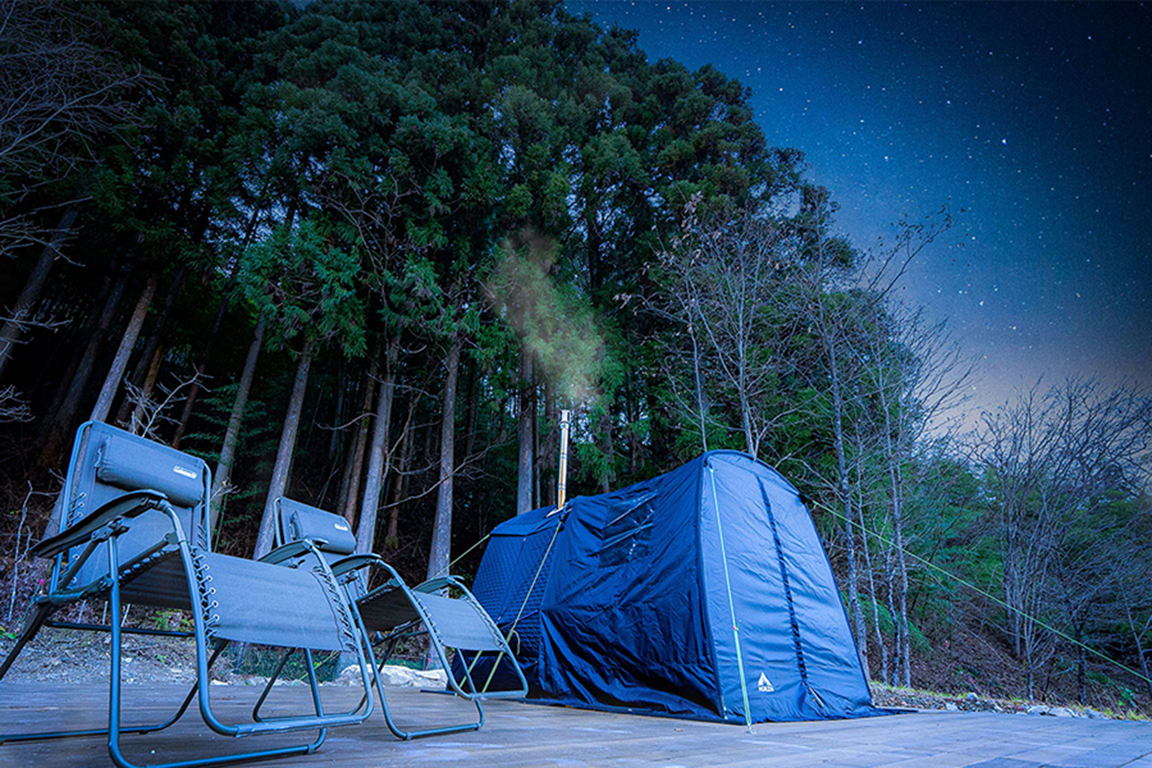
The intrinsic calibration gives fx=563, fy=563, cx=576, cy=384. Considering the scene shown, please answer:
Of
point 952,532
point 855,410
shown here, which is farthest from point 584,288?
point 952,532

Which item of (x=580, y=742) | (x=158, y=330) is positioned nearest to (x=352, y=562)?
(x=580, y=742)

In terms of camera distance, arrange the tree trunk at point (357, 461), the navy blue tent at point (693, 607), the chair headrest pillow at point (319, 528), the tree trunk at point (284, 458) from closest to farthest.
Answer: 1. the chair headrest pillow at point (319, 528)
2. the navy blue tent at point (693, 607)
3. the tree trunk at point (284, 458)
4. the tree trunk at point (357, 461)

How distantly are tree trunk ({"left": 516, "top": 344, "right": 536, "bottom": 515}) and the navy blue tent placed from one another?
3977mm

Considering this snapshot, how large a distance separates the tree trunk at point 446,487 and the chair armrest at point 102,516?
625 centimetres

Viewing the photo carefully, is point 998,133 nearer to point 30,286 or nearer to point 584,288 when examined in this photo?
point 584,288

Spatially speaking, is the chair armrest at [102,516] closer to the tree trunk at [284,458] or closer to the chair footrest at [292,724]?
the chair footrest at [292,724]

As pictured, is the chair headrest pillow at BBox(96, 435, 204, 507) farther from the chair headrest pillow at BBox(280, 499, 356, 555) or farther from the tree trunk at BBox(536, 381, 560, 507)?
the tree trunk at BBox(536, 381, 560, 507)

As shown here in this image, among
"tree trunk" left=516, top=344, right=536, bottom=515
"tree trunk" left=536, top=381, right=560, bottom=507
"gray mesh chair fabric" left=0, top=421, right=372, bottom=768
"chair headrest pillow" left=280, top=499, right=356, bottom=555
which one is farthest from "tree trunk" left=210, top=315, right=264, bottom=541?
"gray mesh chair fabric" left=0, top=421, right=372, bottom=768

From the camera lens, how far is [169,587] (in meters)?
1.50

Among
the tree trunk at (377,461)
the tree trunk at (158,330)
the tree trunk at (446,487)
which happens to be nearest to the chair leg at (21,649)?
the tree trunk at (377,461)

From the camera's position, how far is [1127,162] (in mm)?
7641

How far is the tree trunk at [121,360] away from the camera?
22.9 feet

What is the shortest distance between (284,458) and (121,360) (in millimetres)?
2600

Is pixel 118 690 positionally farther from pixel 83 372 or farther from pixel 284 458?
pixel 83 372
